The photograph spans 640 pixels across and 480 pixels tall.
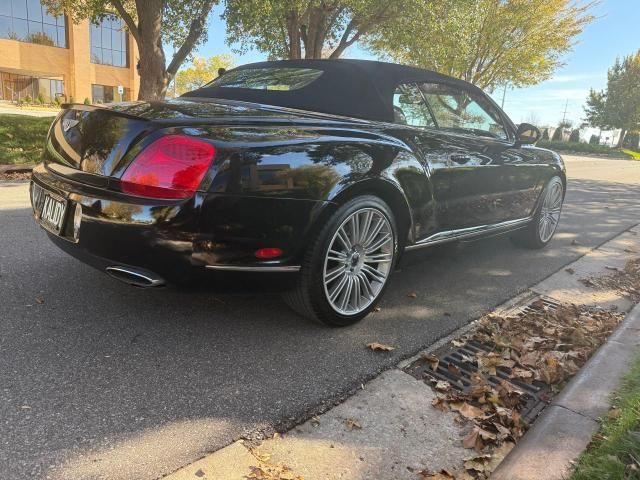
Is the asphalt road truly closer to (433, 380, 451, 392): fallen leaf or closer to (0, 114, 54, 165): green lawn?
(433, 380, 451, 392): fallen leaf

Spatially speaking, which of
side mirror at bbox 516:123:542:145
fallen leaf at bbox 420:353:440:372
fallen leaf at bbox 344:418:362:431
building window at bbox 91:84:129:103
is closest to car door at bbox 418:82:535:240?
A: side mirror at bbox 516:123:542:145

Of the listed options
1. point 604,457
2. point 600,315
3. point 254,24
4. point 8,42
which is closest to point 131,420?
point 604,457

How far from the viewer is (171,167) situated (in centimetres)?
230

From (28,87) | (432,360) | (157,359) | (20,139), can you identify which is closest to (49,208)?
(157,359)

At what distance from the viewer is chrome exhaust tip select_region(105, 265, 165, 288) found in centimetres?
240

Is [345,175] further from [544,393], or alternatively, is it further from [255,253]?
[544,393]

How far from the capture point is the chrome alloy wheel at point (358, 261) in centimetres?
291

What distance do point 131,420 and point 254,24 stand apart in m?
12.6

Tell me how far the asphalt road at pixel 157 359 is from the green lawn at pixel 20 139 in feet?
19.6

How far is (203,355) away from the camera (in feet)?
8.58

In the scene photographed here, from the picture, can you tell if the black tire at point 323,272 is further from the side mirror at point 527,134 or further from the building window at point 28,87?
the building window at point 28,87

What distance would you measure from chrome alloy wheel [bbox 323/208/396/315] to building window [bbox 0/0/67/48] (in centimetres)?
4349

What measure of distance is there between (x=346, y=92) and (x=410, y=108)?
0.49 meters

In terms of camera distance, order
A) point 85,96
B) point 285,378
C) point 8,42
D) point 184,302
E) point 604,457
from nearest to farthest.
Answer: point 604,457
point 285,378
point 184,302
point 8,42
point 85,96
